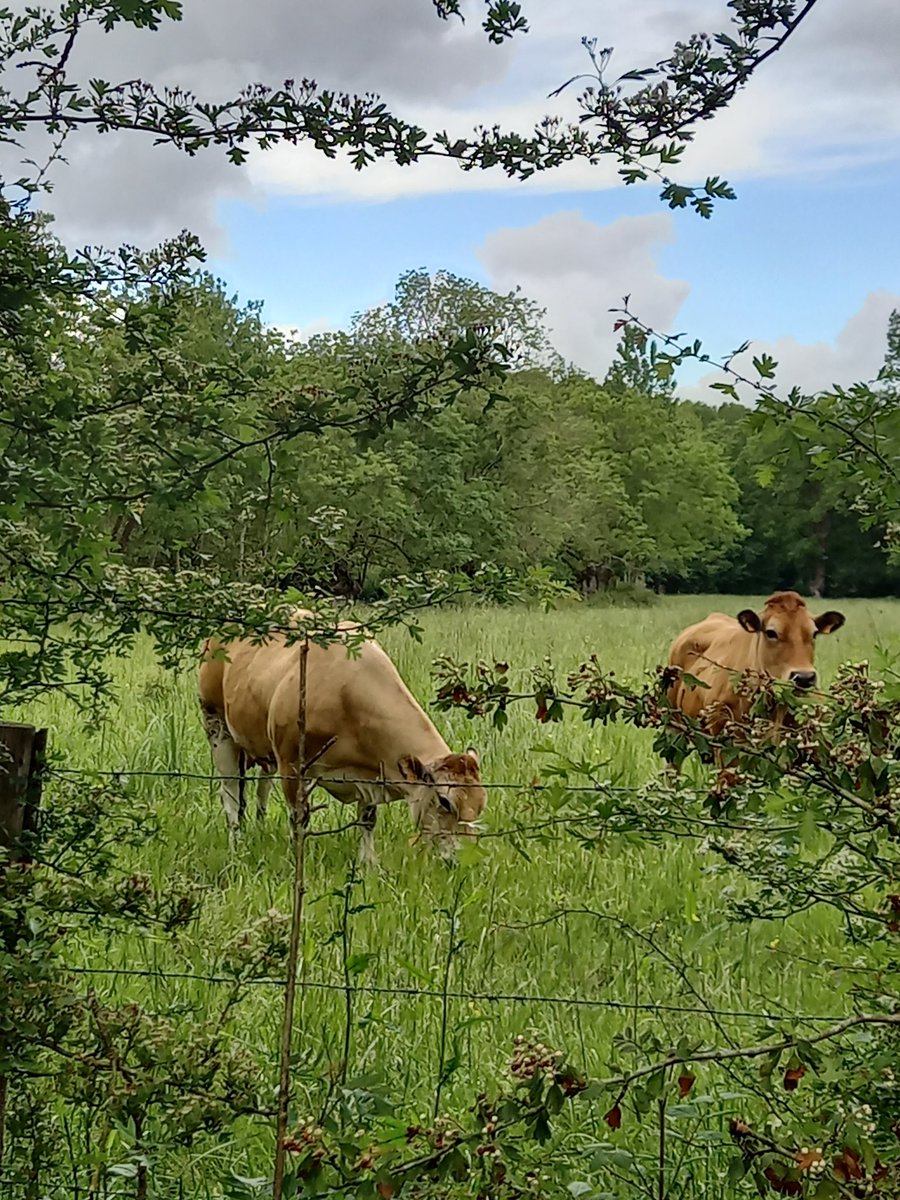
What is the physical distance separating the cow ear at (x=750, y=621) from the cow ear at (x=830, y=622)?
45 centimetres

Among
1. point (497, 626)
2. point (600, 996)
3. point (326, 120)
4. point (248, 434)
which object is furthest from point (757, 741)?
point (497, 626)

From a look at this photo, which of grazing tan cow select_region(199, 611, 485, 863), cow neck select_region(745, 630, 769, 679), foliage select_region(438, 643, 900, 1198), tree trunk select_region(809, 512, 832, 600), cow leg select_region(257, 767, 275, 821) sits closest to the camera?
foliage select_region(438, 643, 900, 1198)

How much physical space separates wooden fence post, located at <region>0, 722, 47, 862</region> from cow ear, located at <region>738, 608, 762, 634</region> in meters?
6.11

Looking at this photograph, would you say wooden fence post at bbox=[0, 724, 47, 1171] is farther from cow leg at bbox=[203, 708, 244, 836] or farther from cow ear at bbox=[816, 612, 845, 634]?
cow ear at bbox=[816, 612, 845, 634]

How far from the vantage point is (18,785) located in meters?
2.31

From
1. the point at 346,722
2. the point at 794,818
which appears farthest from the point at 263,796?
the point at 794,818

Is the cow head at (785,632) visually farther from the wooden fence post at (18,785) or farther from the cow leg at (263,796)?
the wooden fence post at (18,785)

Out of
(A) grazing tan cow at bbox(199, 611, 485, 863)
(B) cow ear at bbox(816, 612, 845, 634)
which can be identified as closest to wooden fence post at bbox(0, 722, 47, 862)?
(A) grazing tan cow at bbox(199, 611, 485, 863)

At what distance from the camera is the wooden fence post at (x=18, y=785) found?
2301 millimetres

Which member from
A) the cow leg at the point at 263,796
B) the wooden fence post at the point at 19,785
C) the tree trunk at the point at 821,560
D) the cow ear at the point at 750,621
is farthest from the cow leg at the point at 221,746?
the tree trunk at the point at 821,560

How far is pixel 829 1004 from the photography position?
418cm

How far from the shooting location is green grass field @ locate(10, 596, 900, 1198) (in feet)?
10.4

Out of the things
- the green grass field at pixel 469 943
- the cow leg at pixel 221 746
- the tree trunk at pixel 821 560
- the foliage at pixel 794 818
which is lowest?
the green grass field at pixel 469 943

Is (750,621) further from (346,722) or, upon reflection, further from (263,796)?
(263,796)
